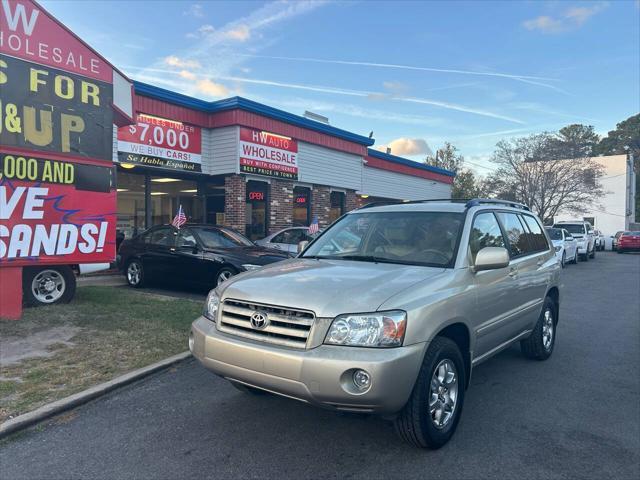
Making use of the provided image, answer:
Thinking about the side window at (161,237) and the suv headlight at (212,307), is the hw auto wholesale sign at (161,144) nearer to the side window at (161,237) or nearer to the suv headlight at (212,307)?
the side window at (161,237)

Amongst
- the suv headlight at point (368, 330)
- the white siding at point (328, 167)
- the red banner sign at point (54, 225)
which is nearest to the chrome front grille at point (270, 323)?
the suv headlight at point (368, 330)

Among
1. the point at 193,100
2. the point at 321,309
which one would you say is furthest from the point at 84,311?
the point at 193,100

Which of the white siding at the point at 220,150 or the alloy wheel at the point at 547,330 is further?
the white siding at the point at 220,150

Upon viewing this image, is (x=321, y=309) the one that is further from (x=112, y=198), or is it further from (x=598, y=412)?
(x=112, y=198)

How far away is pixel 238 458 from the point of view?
327cm

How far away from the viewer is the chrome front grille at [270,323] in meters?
3.13

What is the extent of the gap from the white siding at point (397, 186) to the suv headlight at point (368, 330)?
1770 cm

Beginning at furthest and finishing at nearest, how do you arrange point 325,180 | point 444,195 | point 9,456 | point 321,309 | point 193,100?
point 444,195
point 325,180
point 193,100
point 9,456
point 321,309

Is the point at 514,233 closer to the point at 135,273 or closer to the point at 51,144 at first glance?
the point at 51,144

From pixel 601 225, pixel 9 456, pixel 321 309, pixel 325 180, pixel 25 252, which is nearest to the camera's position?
pixel 321 309

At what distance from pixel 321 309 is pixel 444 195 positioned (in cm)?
2665

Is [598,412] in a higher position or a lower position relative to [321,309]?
lower

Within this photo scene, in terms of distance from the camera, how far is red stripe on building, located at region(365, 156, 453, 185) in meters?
22.0

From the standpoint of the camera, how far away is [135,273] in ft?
35.9
